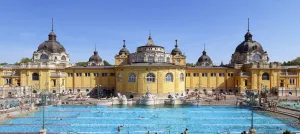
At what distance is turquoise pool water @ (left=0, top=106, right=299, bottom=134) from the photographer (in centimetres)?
2628

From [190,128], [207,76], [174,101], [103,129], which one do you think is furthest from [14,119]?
[207,76]

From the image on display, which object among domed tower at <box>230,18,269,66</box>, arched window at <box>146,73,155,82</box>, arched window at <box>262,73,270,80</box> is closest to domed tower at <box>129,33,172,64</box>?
arched window at <box>146,73,155,82</box>

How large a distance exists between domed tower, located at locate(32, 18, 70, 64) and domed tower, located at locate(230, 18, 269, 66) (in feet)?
136

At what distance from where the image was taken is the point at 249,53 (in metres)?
57.9

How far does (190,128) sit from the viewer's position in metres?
27.2

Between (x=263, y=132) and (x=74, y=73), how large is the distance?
143 ft

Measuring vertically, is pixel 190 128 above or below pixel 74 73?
below

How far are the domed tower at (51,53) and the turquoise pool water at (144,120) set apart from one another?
22.7 metres

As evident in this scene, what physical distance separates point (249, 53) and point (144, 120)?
122ft

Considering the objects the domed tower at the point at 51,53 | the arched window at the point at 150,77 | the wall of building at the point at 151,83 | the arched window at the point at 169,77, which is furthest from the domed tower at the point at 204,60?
the domed tower at the point at 51,53

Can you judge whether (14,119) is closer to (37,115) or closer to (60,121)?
(37,115)

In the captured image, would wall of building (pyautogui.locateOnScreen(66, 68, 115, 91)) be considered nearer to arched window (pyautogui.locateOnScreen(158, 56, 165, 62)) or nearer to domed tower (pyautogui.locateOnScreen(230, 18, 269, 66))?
arched window (pyautogui.locateOnScreen(158, 56, 165, 62))

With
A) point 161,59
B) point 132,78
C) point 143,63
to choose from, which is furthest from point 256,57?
point 132,78

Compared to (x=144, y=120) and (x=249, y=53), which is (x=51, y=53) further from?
(x=249, y=53)
